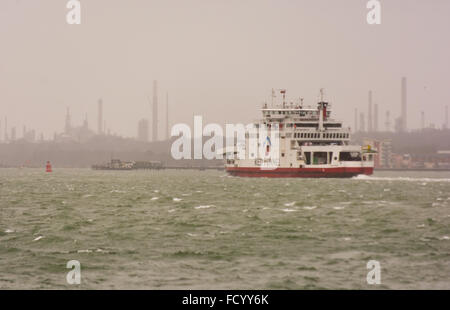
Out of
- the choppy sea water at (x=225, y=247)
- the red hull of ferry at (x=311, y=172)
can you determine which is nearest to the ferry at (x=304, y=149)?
the red hull of ferry at (x=311, y=172)

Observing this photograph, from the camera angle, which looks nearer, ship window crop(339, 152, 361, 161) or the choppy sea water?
the choppy sea water

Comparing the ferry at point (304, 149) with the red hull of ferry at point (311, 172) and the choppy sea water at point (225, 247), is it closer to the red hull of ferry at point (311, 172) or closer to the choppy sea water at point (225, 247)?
the red hull of ferry at point (311, 172)

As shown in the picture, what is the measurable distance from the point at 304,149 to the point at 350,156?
6.89 metres

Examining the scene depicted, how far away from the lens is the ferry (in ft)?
294

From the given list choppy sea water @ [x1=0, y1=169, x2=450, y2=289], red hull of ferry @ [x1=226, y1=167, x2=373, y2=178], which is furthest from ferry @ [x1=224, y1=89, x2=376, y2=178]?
choppy sea water @ [x1=0, y1=169, x2=450, y2=289]

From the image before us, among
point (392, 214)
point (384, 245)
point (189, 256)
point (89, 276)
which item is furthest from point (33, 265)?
point (392, 214)

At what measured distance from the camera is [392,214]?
34.0 meters

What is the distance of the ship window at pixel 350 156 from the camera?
9056 centimetres

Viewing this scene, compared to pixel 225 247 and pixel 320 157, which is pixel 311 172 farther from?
pixel 225 247

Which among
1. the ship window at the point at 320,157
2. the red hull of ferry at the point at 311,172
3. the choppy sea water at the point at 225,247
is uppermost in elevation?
the ship window at the point at 320,157

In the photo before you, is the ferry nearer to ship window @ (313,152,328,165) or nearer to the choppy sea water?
ship window @ (313,152,328,165)

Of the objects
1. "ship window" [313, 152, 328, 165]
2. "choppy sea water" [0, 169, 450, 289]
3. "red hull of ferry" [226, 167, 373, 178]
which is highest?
"ship window" [313, 152, 328, 165]

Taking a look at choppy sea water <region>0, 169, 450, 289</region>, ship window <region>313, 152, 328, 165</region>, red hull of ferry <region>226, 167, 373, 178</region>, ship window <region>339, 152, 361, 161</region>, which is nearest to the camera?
choppy sea water <region>0, 169, 450, 289</region>
